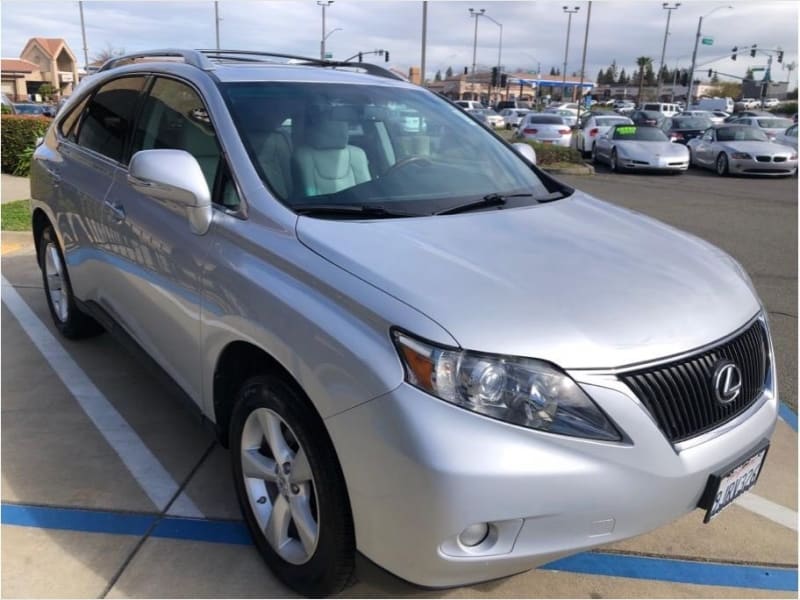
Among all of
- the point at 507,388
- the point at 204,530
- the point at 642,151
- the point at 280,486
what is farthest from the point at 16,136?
the point at 642,151

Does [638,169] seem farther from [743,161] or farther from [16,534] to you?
[16,534]

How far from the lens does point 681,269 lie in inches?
99.0

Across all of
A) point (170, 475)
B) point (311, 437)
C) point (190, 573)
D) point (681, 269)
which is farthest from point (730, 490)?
point (170, 475)

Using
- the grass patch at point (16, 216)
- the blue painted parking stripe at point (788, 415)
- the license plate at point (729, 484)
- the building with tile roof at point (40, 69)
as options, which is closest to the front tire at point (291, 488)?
the license plate at point (729, 484)

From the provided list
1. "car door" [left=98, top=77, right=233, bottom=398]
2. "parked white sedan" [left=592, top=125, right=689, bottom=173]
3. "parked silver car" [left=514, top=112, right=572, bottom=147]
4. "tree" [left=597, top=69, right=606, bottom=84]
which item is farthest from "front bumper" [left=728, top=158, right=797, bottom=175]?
"tree" [left=597, top=69, right=606, bottom=84]

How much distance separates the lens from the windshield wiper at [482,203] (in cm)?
279

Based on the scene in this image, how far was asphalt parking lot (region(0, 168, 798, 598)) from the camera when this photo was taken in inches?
103

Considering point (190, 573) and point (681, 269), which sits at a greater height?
point (681, 269)

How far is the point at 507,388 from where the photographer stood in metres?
1.94

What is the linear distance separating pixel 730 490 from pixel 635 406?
560 mm

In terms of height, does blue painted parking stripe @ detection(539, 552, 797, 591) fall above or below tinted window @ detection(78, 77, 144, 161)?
below

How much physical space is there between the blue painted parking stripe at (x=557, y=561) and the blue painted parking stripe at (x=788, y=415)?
143 cm

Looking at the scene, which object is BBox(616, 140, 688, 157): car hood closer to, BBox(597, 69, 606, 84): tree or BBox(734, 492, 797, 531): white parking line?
BBox(734, 492, 797, 531): white parking line

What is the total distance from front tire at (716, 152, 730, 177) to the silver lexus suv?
16536 mm
